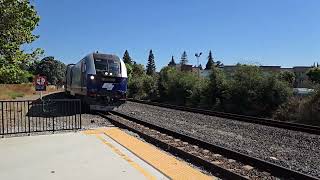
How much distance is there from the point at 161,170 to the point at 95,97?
16240mm

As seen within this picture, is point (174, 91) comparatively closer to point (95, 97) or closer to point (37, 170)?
point (95, 97)

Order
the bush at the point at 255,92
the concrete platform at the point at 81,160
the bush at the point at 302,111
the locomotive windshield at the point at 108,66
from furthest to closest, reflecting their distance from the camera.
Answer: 1. the bush at the point at 255,92
2. the locomotive windshield at the point at 108,66
3. the bush at the point at 302,111
4. the concrete platform at the point at 81,160

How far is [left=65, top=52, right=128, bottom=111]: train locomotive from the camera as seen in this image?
960 inches

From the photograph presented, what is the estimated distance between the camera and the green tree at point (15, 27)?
1541 centimetres

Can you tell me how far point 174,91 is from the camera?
43.6 m

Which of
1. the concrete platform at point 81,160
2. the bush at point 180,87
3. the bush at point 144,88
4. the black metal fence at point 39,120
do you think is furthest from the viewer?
the bush at point 144,88

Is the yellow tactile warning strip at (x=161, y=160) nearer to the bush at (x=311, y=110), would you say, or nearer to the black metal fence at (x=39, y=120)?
the black metal fence at (x=39, y=120)

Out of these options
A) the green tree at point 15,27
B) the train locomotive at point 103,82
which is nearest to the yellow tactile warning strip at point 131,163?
the green tree at point 15,27

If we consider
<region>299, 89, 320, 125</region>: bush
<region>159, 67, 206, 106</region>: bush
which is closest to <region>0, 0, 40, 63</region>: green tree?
<region>299, 89, 320, 125</region>: bush

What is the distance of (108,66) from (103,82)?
39.8 inches

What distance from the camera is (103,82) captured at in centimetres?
2470

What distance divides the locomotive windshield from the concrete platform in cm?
1220

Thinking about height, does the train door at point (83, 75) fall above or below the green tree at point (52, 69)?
below

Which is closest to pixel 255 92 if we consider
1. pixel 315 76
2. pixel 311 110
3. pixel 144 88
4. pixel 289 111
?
pixel 289 111
